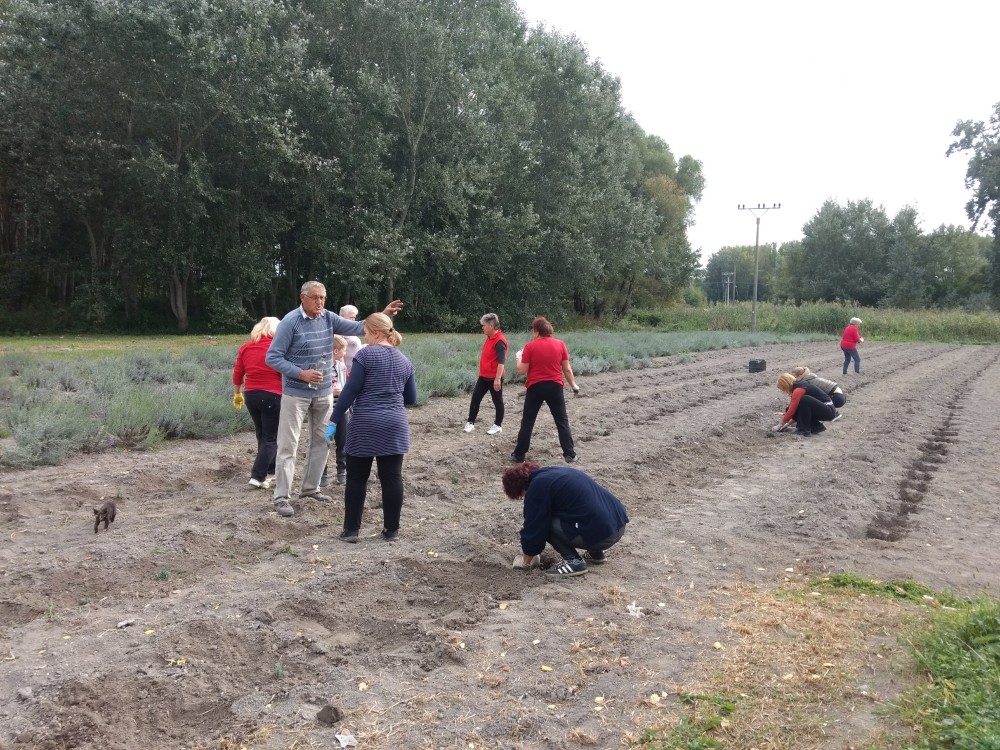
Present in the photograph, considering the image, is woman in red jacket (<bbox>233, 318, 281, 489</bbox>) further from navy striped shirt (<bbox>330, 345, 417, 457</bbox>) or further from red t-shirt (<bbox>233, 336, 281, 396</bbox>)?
navy striped shirt (<bbox>330, 345, 417, 457</bbox>)

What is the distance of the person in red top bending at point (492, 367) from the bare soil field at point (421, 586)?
2.68ft

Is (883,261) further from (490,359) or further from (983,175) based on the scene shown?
(490,359)

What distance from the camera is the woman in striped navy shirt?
19.8 ft

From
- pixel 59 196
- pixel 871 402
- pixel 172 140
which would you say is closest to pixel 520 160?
pixel 172 140

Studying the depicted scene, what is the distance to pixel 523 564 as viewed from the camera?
5.84 meters

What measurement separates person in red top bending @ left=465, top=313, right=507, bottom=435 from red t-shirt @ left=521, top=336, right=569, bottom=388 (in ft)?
3.41

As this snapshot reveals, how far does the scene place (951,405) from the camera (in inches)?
618

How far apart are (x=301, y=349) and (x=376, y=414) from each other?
3.73 feet

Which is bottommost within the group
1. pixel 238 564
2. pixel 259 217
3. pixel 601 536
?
pixel 238 564

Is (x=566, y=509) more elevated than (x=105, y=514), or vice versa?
(x=566, y=509)

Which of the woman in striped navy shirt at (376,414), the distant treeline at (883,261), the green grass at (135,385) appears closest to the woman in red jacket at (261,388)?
the woman in striped navy shirt at (376,414)

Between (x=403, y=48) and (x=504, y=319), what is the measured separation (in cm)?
1360

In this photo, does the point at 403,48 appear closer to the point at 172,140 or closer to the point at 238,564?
the point at 172,140

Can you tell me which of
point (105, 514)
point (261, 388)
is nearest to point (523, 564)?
point (261, 388)
